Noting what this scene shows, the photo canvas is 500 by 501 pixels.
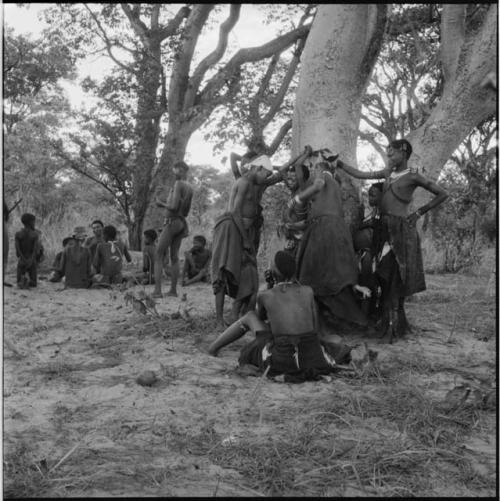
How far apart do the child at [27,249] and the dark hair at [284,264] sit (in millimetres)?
5124

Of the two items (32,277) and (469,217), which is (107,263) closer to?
(32,277)

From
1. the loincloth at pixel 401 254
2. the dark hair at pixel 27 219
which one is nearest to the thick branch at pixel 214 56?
the dark hair at pixel 27 219

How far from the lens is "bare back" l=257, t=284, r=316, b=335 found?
437cm

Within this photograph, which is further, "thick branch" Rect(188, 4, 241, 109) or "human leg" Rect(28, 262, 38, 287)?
"thick branch" Rect(188, 4, 241, 109)

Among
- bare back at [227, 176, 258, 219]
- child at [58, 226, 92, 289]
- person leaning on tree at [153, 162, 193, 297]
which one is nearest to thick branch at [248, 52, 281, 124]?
child at [58, 226, 92, 289]

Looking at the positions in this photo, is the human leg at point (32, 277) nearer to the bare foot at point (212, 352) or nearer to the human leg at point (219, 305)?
the human leg at point (219, 305)

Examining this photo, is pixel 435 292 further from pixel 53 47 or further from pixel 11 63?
pixel 11 63

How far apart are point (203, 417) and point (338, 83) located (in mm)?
3826

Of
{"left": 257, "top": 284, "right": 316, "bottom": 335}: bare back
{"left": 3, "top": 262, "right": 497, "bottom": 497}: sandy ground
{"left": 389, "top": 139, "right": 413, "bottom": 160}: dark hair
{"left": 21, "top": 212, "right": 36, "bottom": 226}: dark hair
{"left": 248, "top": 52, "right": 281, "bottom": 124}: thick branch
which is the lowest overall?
{"left": 3, "top": 262, "right": 497, "bottom": 497}: sandy ground

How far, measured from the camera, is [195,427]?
3459mm

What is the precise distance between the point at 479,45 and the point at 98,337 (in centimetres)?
500

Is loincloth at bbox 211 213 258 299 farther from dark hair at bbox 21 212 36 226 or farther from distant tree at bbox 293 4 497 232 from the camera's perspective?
dark hair at bbox 21 212 36 226

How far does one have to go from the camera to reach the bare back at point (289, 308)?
4371 mm

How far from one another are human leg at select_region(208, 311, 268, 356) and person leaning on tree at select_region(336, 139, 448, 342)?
147 centimetres
